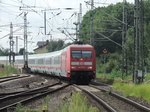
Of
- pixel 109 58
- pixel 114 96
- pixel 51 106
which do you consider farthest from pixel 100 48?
pixel 51 106

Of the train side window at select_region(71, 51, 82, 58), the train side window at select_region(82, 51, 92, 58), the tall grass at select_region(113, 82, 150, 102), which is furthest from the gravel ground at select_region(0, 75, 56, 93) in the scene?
the tall grass at select_region(113, 82, 150, 102)

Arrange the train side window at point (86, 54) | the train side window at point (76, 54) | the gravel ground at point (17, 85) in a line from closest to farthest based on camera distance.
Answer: the gravel ground at point (17, 85), the train side window at point (76, 54), the train side window at point (86, 54)

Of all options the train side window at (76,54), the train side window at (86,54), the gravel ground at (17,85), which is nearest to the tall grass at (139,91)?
the gravel ground at (17,85)

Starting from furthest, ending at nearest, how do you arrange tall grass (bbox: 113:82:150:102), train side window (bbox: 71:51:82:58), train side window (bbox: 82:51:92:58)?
1. train side window (bbox: 82:51:92:58)
2. train side window (bbox: 71:51:82:58)
3. tall grass (bbox: 113:82:150:102)

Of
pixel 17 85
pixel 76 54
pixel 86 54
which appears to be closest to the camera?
pixel 76 54

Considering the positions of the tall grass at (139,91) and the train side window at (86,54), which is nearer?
the tall grass at (139,91)

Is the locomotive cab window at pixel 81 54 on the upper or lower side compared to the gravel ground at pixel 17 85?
upper

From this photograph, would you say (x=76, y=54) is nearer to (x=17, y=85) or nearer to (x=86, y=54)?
(x=86, y=54)

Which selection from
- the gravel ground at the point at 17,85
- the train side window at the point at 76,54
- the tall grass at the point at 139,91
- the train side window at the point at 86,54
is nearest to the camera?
the tall grass at the point at 139,91

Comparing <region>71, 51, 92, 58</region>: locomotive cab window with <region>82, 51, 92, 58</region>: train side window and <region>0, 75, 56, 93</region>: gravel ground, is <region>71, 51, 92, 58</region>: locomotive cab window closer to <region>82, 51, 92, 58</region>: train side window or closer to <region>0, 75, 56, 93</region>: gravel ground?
<region>82, 51, 92, 58</region>: train side window

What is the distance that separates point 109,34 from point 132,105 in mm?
85539

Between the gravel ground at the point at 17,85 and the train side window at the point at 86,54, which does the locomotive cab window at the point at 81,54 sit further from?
the gravel ground at the point at 17,85

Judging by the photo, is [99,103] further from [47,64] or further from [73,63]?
[47,64]

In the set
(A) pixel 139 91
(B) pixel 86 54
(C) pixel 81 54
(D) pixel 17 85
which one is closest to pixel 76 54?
(C) pixel 81 54
